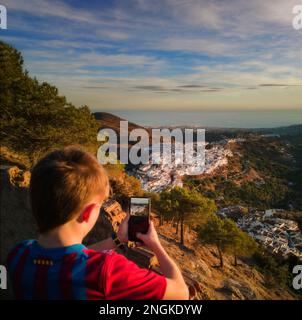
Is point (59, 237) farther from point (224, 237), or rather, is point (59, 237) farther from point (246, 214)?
point (246, 214)

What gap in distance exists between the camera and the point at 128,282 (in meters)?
1.69

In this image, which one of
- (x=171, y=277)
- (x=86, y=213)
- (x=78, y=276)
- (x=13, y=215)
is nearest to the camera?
(x=78, y=276)

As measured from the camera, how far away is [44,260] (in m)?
1.68

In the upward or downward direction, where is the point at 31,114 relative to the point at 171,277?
upward

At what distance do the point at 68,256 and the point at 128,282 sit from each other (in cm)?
34

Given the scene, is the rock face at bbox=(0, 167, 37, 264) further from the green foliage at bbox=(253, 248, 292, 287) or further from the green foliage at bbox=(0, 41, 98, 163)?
the green foliage at bbox=(253, 248, 292, 287)

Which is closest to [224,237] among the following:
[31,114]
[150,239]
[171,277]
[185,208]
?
[185,208]

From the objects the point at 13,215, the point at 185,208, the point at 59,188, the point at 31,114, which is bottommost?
the point at 185,208

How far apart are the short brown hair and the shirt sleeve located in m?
0.34

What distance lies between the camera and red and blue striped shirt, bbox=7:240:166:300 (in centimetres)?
165

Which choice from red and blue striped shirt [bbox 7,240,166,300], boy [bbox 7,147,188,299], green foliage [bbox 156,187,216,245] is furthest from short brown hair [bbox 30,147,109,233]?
green foliage [bbox 156,187,216,245]

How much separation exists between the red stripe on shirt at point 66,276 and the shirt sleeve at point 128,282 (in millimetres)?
166

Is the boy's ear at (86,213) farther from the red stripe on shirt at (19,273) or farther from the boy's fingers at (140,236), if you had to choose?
the boy's fingers at (140,236)
